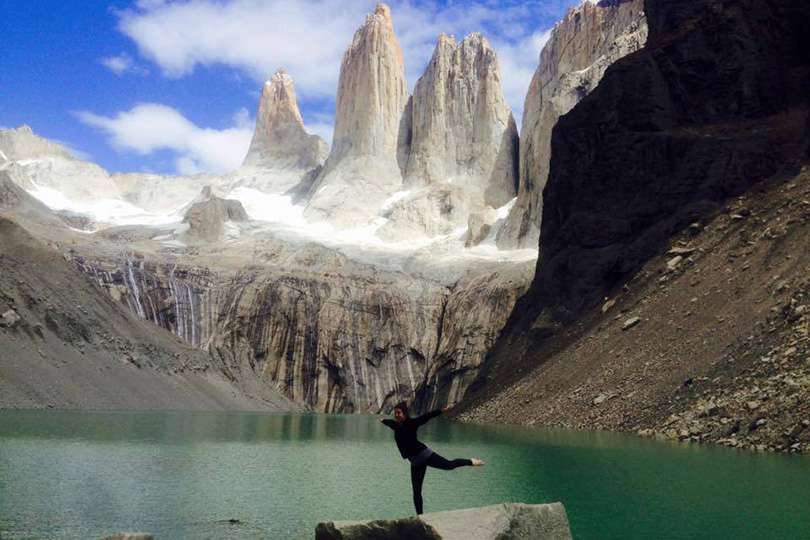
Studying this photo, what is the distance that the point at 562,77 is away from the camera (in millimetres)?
98250

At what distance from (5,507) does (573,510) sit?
9.37 m

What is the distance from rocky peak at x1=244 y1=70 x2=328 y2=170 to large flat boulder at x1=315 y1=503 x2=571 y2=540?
142937 millimetres

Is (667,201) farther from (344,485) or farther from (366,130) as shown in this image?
(366,130)

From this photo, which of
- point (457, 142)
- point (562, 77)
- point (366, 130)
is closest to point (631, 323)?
point (562, 77)

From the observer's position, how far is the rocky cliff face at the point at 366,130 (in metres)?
123

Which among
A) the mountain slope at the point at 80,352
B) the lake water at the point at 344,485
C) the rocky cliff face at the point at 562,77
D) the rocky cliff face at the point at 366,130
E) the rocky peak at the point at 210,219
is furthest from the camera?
the rocky cliff face at the point at 366,130

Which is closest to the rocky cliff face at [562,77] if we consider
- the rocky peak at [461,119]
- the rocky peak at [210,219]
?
the rocky peak at [461,119]

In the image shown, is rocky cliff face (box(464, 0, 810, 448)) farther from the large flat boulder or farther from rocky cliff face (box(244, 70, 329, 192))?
rocky cliff face (box(244, 70, 329, 192))

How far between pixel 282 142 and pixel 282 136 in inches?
54.4

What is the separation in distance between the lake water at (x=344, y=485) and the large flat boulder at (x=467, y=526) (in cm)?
331

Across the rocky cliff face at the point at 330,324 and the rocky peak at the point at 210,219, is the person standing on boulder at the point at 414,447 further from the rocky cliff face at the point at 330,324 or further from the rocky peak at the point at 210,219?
the rocky peak at the point at 210,219

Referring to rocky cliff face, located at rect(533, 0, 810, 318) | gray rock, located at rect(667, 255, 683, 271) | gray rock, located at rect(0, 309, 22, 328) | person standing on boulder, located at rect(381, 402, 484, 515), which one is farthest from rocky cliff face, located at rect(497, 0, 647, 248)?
person standing on boulder, located at rect(381, 402, 484, 515)

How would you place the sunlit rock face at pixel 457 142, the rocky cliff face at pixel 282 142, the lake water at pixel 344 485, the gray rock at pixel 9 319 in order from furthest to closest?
the rocky cliff face at pixel 282 142, the sunlit rock face at pixel 457 142, the gray rock at pixel 9 319, the lake water at pixel 344 485

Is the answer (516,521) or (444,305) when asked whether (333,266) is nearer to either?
(444,305)
